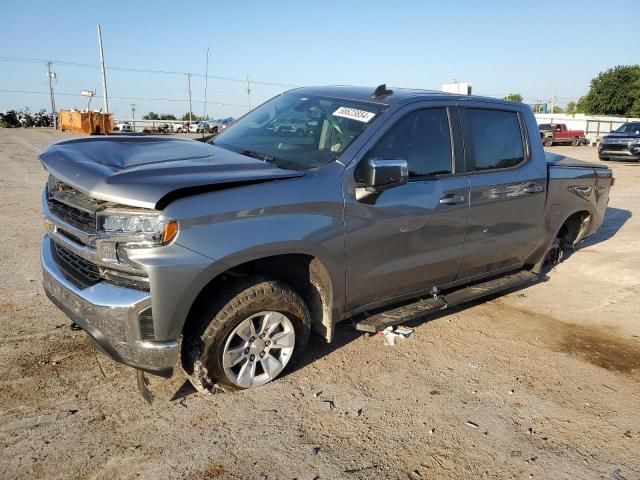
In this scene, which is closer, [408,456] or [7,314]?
[408,456]

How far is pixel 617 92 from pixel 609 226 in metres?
69.4

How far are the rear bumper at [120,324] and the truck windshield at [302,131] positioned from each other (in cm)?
134

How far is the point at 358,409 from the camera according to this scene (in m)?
3.24

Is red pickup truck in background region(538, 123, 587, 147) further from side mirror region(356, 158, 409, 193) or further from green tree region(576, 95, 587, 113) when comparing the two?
green tree region(576, 95, 587, 113)

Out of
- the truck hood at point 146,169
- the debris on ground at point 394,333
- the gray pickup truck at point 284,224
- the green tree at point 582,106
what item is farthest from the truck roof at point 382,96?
the green tree at point 582,106

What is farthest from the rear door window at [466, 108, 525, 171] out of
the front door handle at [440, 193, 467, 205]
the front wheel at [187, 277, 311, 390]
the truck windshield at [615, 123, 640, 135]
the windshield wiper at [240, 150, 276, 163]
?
the truck windshield at [615, 123, 640, 135]

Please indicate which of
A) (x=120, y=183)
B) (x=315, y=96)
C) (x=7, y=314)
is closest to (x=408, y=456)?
(x=120, y=183)

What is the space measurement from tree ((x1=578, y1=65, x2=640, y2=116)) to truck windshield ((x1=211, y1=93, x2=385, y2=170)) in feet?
239

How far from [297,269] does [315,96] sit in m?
1.64

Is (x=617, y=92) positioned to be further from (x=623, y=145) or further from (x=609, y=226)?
(x=609, y=226)

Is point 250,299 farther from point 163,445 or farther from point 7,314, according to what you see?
point 7,314

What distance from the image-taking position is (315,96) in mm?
4324

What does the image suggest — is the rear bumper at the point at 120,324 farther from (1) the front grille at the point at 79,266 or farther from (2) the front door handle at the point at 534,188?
(2) the front door handle at the point at 534,188

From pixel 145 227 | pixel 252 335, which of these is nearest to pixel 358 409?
pixel 252 335
